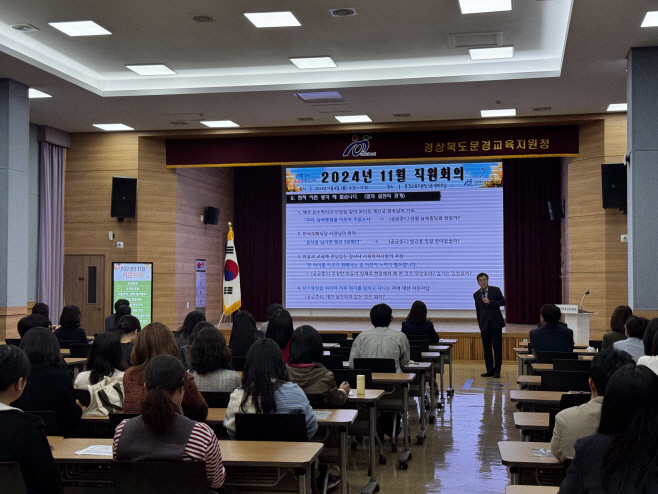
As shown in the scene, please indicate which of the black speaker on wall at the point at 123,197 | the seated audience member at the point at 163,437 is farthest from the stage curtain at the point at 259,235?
the seated audience member at the point at 163,437

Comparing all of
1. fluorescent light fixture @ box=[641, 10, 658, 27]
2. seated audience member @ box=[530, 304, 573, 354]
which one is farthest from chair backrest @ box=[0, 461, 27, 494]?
fluorescent light fixture @ box=[641, 10, 658, 27]

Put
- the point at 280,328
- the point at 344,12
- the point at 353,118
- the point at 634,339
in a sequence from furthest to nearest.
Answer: the point at 353,118 → the point at 344,12 → the point at 634,339 → the point at 280,328

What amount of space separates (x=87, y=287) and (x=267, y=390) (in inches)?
393

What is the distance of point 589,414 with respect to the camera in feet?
9.36

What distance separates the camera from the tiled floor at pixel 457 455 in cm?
523

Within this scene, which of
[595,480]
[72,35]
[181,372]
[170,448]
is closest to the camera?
[595,480]

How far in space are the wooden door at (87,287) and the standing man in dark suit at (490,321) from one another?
6577 mm

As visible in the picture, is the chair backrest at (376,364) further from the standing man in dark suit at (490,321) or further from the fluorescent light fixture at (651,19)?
the standing man in dark suit at (490,321)

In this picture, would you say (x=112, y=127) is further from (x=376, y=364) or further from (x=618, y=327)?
(x=618, y=327)

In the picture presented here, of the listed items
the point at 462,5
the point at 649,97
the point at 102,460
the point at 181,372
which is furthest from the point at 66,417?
the point at 649,97

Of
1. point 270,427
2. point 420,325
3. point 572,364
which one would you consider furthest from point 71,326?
point 572,364

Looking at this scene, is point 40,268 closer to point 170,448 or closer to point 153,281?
point 153,281

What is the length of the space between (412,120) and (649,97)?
14.5 feet

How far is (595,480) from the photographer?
84.6 inches
